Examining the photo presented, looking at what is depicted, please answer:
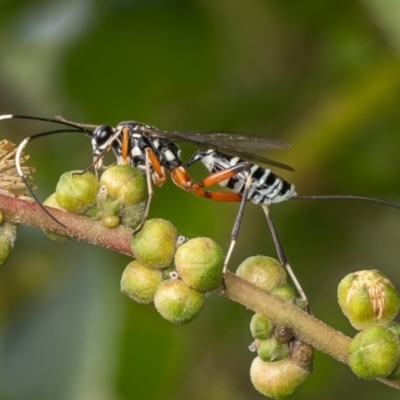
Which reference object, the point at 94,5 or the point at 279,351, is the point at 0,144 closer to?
the point at 279,351

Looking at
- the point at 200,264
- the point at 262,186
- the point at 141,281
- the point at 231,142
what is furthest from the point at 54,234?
the point at 231,142

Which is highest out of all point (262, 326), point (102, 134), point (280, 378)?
point (102, 134)

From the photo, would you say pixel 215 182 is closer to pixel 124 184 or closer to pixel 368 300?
pixel 124 184

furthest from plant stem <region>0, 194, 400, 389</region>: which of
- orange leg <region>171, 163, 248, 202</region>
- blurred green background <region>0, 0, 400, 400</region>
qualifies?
blurred green background <region>0, 0, 400, 400</region>

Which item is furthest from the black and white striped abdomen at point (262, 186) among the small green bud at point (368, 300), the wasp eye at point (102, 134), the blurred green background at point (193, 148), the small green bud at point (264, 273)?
the small green bud at point (368, 300)

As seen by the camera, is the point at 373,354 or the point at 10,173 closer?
the point at 373,354

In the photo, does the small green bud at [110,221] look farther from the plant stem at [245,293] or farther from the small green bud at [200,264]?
the small green bud at [200,264]
